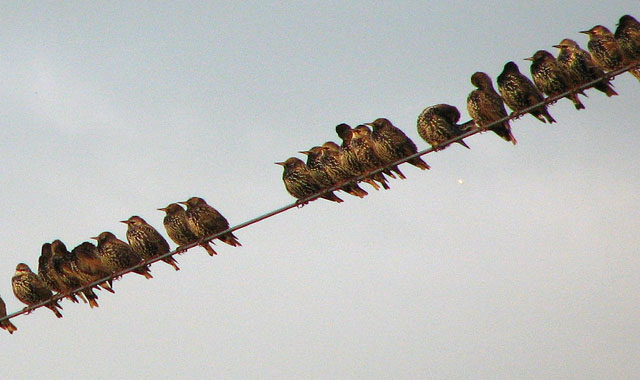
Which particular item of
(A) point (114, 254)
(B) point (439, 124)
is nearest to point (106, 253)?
(A) point (114, 254)

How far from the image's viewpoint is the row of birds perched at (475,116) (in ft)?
47.3

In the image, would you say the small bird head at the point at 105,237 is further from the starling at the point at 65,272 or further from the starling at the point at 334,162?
the starling at the point at 334,162

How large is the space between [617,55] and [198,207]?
18.6 ft

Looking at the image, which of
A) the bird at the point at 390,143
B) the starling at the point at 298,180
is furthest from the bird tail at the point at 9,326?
the bird at the point at 390,143

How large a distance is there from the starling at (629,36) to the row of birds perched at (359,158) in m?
0.01

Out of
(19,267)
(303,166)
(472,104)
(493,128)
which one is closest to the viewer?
(493,128)

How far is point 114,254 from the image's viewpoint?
1719cm

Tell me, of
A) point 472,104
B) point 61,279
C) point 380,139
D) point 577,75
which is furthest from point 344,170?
point 61,279

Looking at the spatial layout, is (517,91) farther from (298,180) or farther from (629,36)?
(298,180)

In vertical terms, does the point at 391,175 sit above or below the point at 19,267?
below

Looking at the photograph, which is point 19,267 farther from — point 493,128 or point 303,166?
point 493,128

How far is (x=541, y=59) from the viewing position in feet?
49.0

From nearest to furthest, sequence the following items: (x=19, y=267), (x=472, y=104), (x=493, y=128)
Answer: (x=493, y=128), (x=472, y=104), (x=19, y=267)

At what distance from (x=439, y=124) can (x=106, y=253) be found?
4845mm
